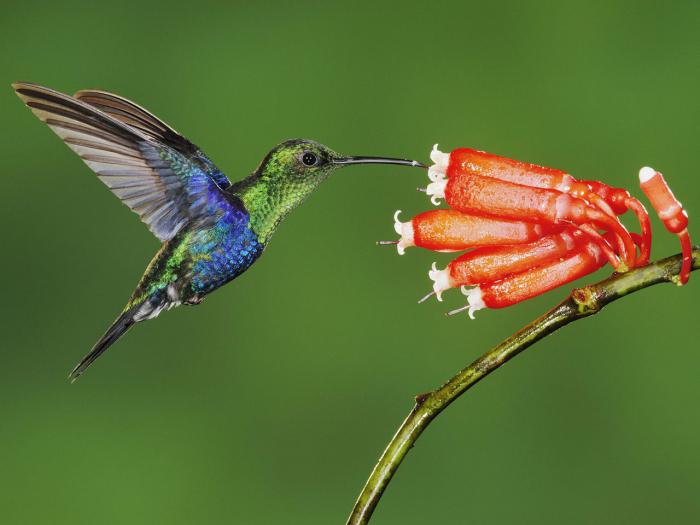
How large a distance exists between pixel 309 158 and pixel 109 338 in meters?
0.40

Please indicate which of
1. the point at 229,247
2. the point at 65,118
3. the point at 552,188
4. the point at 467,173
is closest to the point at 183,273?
the point at 229,247

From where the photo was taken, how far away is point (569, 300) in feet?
3.44

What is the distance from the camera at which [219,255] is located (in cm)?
125

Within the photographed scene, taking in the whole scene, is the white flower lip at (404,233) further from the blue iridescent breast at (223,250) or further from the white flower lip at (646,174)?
the white flower lip at (646,174)

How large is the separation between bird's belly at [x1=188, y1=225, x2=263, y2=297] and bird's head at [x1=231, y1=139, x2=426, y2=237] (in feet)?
0.12

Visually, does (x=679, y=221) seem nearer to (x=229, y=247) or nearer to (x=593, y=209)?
(x=593, y=209)

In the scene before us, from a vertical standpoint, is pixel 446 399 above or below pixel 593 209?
below

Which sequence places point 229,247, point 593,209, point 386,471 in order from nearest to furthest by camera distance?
1. point 386,471
2. point 593,209
3. point 229,247

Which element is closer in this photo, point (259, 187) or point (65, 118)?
point (65, 118)

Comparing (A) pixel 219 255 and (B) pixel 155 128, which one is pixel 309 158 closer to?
(A) pixel 219 255

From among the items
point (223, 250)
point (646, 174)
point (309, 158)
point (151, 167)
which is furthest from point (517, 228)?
point (151, 167)

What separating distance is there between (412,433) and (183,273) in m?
0.49

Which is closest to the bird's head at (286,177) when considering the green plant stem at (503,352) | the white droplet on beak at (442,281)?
the white droplet on beak at (442,281)

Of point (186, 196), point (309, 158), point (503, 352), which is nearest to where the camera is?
point (503, 352)
